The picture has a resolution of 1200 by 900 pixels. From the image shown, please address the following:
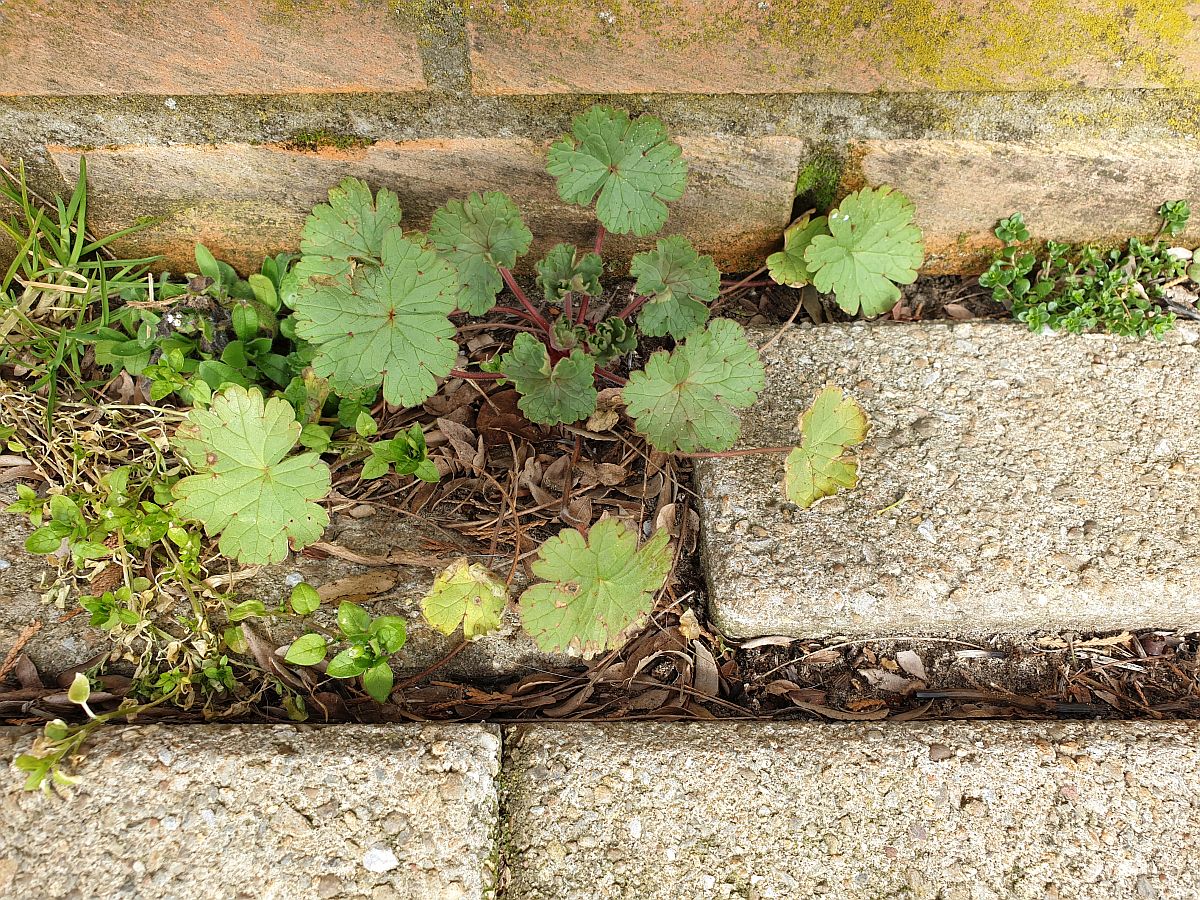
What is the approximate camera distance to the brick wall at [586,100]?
143cm

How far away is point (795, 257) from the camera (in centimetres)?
180

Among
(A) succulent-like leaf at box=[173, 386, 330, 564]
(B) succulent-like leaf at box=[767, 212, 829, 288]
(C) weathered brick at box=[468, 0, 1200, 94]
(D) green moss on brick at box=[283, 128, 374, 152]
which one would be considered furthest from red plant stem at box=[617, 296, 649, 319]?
(A) succulent-like leaf at box=[173, 386, 330, 564]

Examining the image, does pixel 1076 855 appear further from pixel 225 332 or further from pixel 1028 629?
pixel 225 332

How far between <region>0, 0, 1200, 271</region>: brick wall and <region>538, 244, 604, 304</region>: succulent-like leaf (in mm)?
194

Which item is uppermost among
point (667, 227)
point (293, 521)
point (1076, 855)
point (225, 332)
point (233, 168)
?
point (233, 168)

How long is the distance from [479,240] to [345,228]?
0.26 metres

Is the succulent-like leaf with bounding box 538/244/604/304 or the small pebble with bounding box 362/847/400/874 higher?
the succulent-like leaf with bounding box 538/244/604/304


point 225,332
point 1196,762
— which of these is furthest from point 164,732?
point 1196,762

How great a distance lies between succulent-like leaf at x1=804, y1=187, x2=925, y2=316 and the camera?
1.68 m

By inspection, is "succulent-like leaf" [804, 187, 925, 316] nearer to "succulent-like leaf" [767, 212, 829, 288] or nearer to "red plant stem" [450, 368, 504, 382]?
"succulent-like leaf" [767, 212, 829, 288]

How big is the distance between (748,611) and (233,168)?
1.39m

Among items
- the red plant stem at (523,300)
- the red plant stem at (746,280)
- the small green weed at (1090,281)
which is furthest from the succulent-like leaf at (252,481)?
the small green weed at (1090,281)

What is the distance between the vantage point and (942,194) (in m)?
1.76

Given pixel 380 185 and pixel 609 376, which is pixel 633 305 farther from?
pixel 380 185
